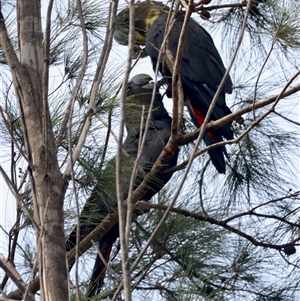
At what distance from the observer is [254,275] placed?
2.18 metres

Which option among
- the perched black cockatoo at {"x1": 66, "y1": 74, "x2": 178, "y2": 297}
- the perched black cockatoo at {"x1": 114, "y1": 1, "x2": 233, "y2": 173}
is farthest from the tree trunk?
the perched black cockatoo at {"x1": 114, "y1": 1, "x2": 233, "y2": 173}

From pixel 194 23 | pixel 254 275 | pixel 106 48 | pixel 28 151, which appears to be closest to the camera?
pixel 106 48

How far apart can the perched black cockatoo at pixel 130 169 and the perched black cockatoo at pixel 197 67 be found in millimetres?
135

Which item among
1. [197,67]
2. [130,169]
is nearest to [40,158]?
[130,169]

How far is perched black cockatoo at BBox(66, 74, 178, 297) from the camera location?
179 centimetres

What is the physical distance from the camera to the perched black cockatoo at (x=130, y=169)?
5.87 ft

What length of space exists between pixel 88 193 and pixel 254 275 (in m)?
0.70

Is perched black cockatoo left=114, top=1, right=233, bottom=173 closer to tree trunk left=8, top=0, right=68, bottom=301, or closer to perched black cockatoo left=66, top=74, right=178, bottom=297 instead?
perched black cockatoo left=66, top=74, right=178, bottom=297

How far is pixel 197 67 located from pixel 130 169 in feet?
2.62

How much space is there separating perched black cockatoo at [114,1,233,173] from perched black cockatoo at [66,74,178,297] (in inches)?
5.3

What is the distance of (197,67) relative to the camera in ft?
8.31

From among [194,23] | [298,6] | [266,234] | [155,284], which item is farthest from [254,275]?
[194,23]

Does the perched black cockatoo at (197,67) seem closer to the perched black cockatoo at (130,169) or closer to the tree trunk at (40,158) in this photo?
the perched black cockatoo at (130,169)

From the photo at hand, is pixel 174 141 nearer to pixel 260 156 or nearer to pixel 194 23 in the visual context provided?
pixel 260 156
